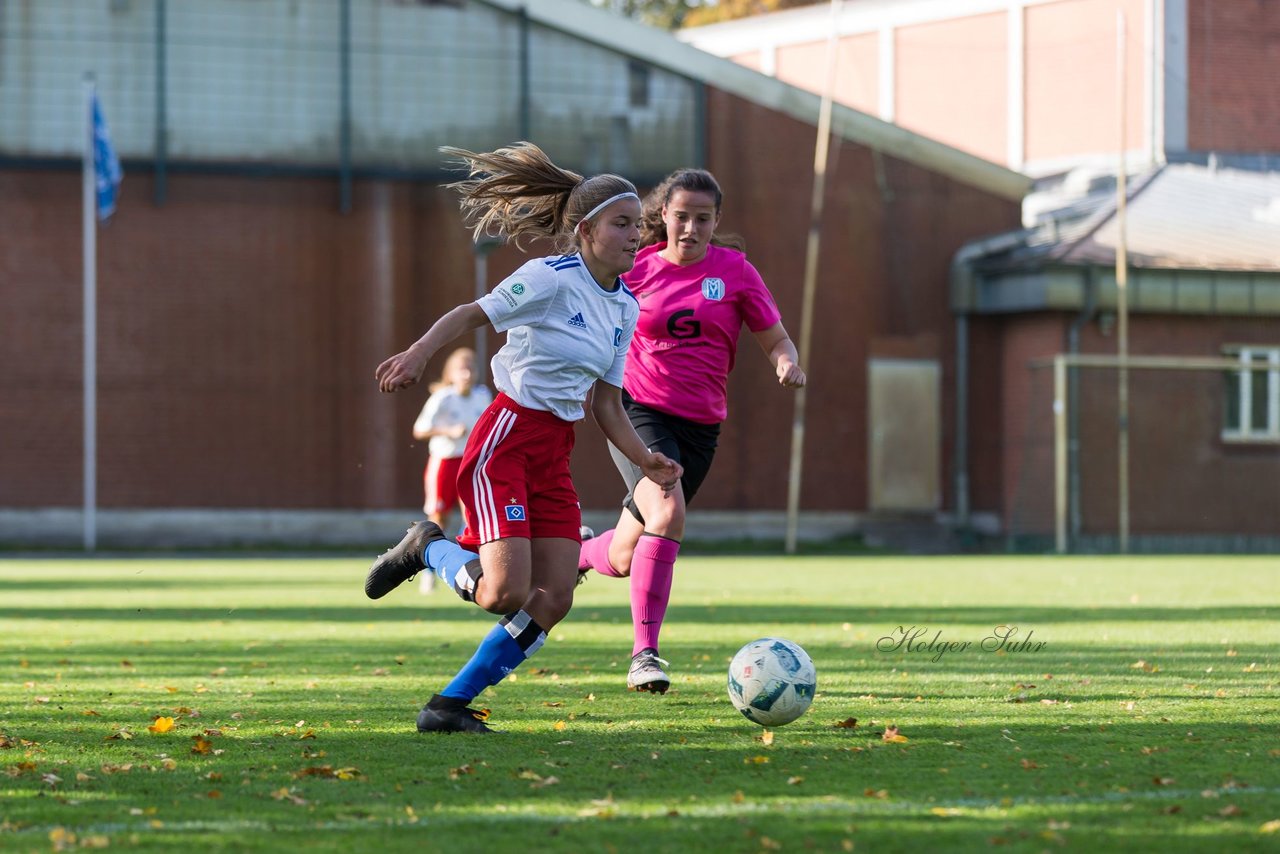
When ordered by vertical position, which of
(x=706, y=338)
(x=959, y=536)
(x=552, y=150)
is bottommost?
(x=959, y=536)

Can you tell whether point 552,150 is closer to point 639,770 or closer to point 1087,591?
point 1087,591

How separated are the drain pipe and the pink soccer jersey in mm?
24140

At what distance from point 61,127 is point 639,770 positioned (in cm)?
2580

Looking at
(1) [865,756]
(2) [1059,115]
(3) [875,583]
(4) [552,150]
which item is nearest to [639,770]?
(1) [865,756]

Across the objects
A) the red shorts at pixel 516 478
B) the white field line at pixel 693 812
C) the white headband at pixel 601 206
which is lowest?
the white field line at pixel 693 812

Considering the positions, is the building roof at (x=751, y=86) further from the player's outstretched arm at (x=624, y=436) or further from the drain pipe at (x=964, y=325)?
the player's outstretched arm at (x=624, y=436)

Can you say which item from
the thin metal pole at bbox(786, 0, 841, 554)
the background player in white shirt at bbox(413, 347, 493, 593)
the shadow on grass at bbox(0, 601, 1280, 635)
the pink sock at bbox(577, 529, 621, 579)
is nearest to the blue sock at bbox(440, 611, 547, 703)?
the pink sock at bbox(577, 529, 621, 579)

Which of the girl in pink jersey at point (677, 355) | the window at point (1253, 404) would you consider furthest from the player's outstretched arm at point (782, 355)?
the window at point (1253, 404)

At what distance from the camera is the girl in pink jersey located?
8117 millimetres

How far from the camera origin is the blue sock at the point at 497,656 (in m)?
6.50

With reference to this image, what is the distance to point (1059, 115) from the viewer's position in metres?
41.5

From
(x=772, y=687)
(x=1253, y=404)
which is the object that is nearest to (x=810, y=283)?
(x=1253, y=404)

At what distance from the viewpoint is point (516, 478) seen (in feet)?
21.6

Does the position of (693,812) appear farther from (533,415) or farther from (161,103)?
(161,103)
